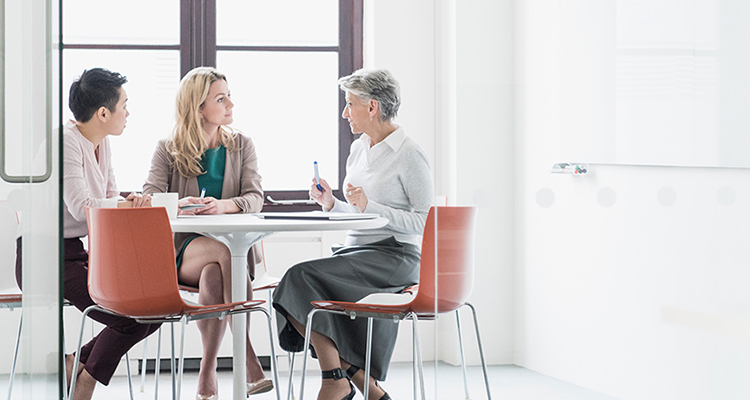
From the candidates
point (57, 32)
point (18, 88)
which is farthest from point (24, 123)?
point (57, 32)

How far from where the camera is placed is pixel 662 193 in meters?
1.40

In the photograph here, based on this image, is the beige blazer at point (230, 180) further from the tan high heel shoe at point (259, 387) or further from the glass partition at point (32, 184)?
the glass partition at point (32, 184)

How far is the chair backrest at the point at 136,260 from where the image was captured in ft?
7.41

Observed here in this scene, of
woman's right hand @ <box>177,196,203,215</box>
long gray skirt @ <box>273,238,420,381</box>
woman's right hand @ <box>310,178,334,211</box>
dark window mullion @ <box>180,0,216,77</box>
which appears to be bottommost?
long gray skirt @ <box>273,238,420,381</box>

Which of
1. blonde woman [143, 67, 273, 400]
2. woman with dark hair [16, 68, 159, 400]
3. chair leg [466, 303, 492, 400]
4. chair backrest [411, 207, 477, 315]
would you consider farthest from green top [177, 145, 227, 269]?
chair leg [466, 303, 492, 400]

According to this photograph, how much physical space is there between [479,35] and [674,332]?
27.5 inches

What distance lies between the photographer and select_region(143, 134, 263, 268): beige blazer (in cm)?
311

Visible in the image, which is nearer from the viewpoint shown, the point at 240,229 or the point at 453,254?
the point at 453,254

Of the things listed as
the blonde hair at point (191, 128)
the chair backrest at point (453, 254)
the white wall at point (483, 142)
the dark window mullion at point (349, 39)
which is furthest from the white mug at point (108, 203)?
the dark window mullion at point (349, 39)

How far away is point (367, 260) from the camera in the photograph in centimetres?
269

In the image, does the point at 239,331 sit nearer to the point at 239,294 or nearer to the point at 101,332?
the point at 239,294

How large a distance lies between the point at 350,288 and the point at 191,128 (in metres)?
1.09

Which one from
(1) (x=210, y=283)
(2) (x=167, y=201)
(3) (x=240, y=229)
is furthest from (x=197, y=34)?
(3) (x=240, y=229)

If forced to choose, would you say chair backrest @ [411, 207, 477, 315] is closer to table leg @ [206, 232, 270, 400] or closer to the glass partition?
the glass partition
